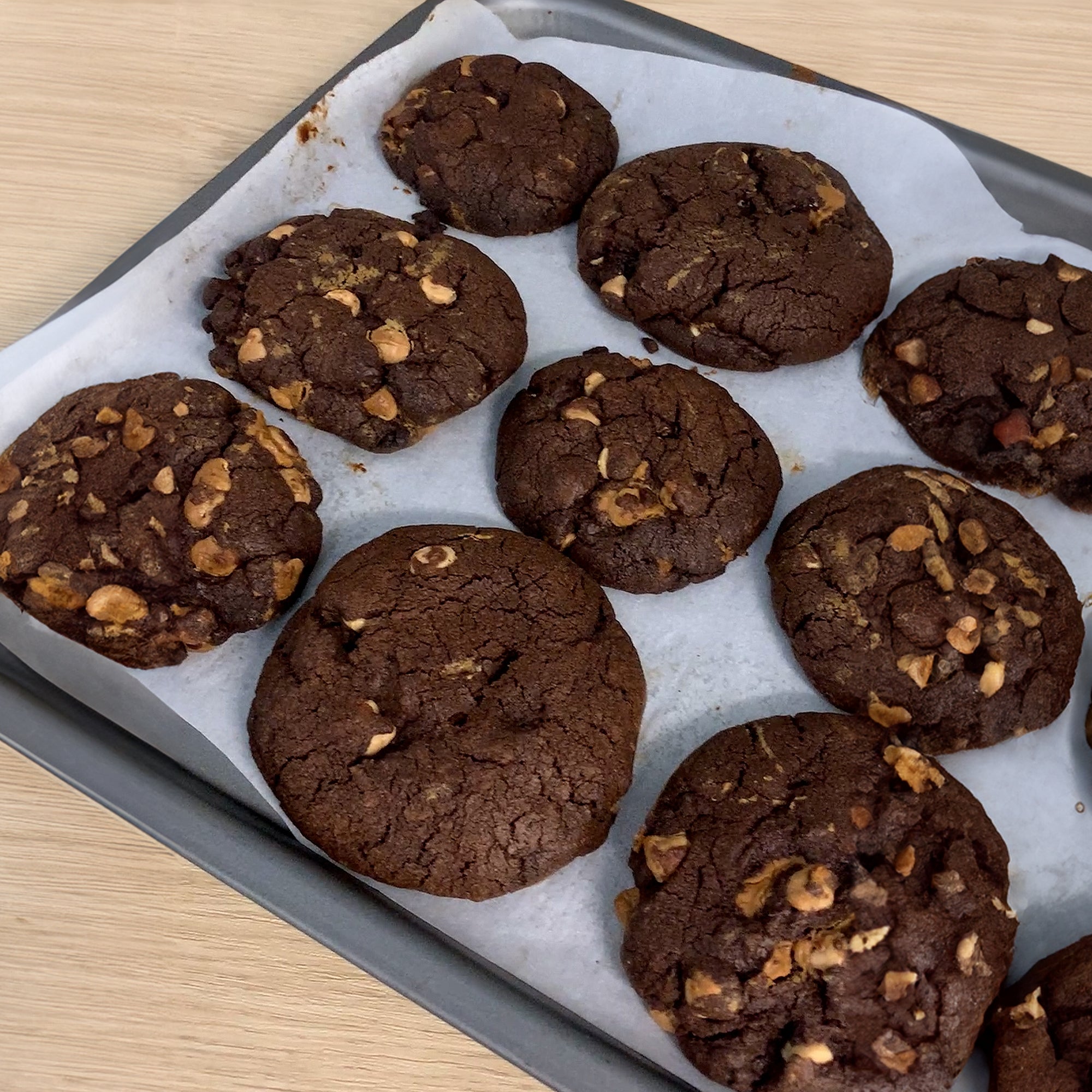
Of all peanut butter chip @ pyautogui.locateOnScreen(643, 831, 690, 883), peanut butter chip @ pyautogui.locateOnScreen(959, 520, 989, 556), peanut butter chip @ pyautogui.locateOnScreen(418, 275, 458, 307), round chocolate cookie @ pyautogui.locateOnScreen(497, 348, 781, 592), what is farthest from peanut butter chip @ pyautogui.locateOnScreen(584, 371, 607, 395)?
peanut butter chip @ pyautogui.locateOnScreen(643, 831, 690, 883)

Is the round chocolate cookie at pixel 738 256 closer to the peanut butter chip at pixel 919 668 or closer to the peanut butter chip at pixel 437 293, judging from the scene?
the peanut butter chip at pixel 437 293

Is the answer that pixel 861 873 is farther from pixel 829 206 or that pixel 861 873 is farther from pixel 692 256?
pixel 829 206

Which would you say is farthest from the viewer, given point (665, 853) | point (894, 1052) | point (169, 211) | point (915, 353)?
point (169, 211)

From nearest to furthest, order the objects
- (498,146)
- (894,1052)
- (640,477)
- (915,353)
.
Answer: (894,1052)
(640,477)
(915,353)
(498,146)

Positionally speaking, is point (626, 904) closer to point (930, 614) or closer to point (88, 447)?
point (930, 614)

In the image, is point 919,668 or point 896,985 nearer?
point 896,985

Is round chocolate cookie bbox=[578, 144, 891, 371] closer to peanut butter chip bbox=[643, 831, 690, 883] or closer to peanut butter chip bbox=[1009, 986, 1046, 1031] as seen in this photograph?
peanut butter chip bbox=[643, 831, 690, 883]

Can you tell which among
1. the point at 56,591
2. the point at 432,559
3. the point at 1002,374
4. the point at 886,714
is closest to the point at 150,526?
the point at 56,591
